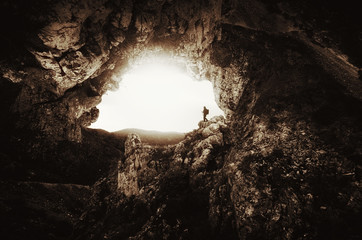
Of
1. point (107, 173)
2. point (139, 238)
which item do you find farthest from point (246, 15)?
point (107, 173)

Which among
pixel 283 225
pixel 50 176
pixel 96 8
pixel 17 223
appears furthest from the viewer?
pixel 50 176

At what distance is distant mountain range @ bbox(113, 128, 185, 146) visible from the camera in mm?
24125

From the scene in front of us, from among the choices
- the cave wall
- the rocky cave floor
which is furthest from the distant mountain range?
the cave wall

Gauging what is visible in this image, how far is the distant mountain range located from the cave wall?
6.90 metres

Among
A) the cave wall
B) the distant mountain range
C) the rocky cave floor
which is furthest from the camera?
the distant mountain range

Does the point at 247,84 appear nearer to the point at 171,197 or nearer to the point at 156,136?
the point at 171,197

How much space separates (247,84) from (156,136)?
15.3 m

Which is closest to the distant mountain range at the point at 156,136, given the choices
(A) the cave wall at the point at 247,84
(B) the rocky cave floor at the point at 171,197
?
(B) the rocky cave floor at the point at 171,197

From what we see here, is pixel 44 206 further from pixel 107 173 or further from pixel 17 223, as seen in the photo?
pixel 107 173

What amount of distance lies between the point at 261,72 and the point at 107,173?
18.5m

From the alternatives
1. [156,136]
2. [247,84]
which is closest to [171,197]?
[247,84]

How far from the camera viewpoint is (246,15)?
13.2m

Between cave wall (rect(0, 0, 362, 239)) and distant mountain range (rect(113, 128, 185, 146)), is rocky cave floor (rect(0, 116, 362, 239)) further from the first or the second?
distant mountain range (rect(113, 128, 185, 146))

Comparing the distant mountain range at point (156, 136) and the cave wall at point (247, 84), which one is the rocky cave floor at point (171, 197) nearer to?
the cave wall at point (247, 84)
